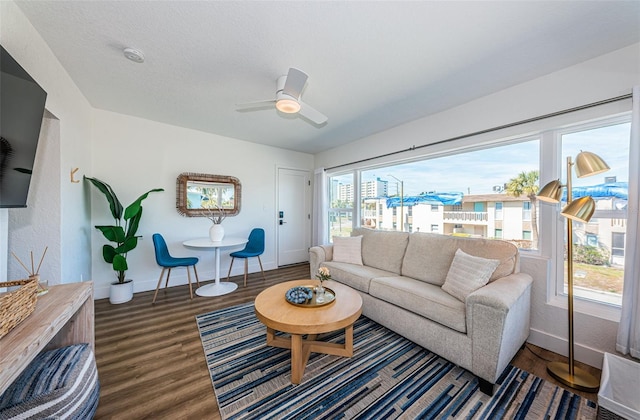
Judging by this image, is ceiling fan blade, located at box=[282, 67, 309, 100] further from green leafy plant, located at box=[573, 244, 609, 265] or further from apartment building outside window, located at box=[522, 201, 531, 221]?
green leafy plant, located at box=[573, 244, 609, 265]

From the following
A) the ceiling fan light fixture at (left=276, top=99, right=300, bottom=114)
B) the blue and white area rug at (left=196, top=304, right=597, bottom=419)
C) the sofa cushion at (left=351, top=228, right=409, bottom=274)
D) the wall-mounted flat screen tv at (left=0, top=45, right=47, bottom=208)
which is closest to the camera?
the wall-mounted flat screen tv at (left=0, top=45, right=47, bottom=208)

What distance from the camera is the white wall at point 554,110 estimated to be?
5.79 ft

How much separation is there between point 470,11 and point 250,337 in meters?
2.99

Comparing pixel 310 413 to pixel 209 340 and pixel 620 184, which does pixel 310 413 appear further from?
pixel 620 184

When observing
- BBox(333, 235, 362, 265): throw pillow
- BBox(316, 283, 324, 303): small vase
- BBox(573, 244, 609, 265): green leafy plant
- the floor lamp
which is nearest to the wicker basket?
BBox(316, 283, 324, 303): small vase

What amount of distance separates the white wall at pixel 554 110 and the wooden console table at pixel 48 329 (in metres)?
3.28

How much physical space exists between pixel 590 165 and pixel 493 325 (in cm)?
128

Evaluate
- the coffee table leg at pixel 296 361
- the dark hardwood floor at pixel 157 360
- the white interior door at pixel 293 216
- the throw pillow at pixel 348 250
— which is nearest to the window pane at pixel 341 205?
the white interior door at pixel 293 216

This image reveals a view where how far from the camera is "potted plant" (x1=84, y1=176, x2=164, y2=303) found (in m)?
2.72

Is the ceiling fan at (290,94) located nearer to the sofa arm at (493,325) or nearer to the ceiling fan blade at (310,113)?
the ceiling fan blade at (310,113)

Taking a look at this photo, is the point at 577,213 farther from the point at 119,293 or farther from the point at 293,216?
the point at 119,293

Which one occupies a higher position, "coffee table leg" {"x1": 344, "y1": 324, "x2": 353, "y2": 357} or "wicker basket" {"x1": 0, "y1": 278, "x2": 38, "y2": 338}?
"wicker basket" {"x1": 0, "y1": 278, "x2": 38, "y2": 338}

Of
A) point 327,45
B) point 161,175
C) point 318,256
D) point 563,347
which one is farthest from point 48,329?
point 563,347

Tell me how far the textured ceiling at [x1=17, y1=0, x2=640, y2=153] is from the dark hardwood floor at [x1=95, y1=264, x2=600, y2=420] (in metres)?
2.46
